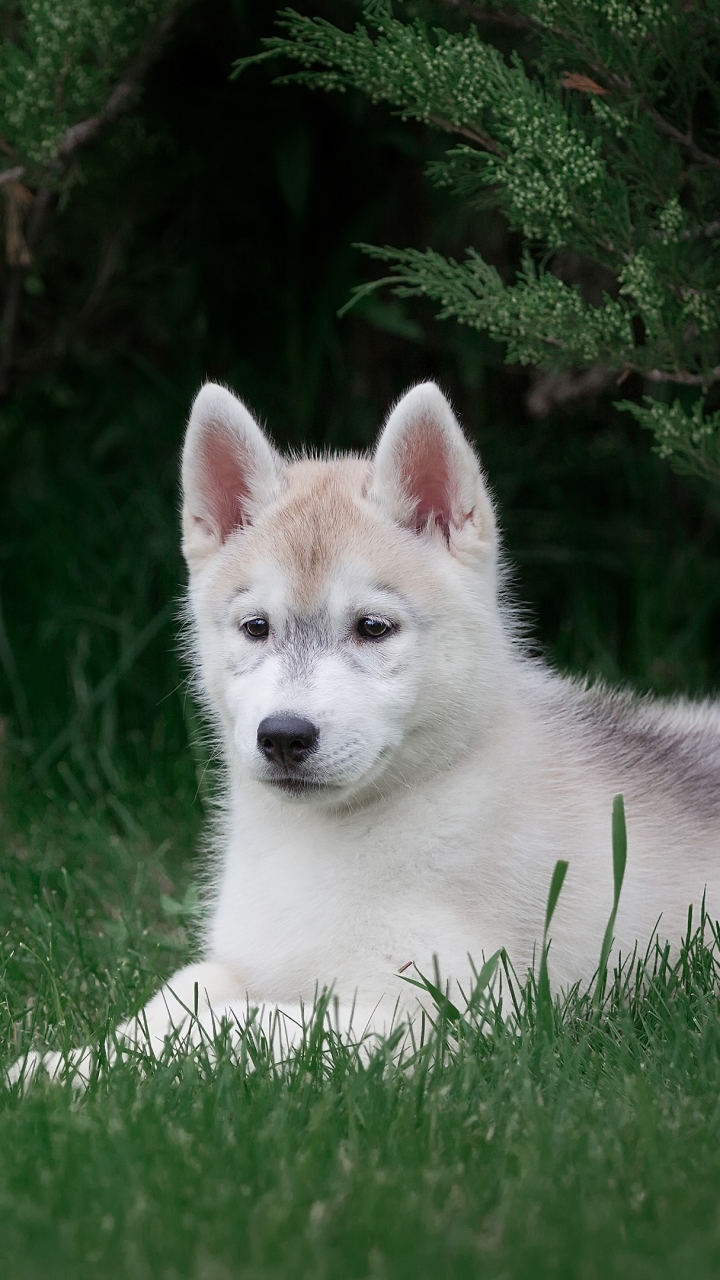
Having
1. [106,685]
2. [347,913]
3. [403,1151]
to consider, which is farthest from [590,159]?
[106,685]

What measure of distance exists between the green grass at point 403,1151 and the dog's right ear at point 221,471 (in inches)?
44.7

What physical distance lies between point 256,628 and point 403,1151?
1333mm

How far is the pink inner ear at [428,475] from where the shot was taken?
3377mm

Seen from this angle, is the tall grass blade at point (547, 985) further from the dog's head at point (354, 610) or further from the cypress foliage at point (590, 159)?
the cypress foliage at point (590, 159)

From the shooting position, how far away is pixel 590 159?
142 inches

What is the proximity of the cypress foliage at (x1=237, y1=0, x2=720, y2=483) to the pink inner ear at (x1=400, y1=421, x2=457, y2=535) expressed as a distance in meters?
0.52

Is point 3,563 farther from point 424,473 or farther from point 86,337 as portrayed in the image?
point 424,473

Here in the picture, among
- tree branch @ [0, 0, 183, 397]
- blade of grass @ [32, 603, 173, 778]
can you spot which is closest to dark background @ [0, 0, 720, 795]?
blade of grass @ [32, 603, 173, 778]

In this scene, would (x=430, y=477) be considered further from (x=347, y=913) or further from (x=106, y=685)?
(x=106, y=685)

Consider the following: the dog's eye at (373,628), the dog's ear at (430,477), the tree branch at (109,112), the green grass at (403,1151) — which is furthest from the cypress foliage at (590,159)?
the green grass at (403,1151)

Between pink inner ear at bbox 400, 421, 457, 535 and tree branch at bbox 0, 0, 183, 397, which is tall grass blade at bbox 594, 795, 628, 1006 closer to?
pink inner ear at bbox 400, 421, 457, 535

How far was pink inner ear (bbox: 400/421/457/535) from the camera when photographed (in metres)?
3.38

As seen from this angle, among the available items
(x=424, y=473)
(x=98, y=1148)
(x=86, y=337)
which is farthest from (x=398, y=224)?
(x=98, y=1148)

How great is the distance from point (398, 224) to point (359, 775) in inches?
140
